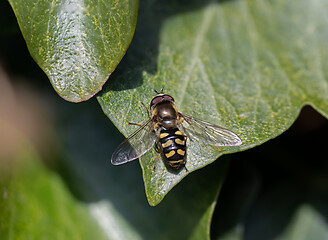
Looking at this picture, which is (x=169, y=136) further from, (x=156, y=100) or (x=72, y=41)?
(x=72, y=41)

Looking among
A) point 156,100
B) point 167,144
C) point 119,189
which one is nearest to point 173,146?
point 167,144

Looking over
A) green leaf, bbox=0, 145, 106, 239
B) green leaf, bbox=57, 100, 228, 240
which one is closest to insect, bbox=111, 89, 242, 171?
green leaf, bbox=57, 100, 228, 240

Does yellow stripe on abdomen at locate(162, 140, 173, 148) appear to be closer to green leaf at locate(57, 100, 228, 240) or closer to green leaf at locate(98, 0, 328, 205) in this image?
green leaf at locate(98, 0, 328, 205)

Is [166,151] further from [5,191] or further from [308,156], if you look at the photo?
[308,156]

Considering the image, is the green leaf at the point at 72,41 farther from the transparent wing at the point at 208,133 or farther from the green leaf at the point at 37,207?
the green leaf at the point at 37,207

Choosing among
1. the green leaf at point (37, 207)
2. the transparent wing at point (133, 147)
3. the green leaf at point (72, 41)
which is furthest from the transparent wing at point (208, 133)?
the green leaf at point (37, 207)

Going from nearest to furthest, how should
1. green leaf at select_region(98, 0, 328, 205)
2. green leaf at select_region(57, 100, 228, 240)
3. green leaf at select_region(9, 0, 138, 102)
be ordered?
green leaf at select_region(9, 0, 138, 102)
green leaf at select_region(98, 0, 328, 205)
green leaf at select_region(57, 100, 228, 240)
